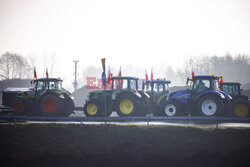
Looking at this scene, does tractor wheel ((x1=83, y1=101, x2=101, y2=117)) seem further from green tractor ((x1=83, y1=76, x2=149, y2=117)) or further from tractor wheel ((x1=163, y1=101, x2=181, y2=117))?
tractor wheel ((x1=163, y1=101, x2=181, y2=117))

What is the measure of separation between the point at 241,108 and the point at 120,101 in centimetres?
779

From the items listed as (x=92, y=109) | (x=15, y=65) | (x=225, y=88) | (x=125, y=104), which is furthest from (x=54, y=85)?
(x=15, y=65)

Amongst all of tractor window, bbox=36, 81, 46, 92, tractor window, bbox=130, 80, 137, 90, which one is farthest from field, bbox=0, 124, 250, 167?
tractor window, bbox=36, 81, 46, 92

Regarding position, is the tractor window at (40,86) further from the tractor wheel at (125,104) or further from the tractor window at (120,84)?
the tractor wheel at (125,104)

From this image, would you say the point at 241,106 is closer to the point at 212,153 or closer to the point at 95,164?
the point at 212,153

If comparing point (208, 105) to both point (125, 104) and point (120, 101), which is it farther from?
point (120, 101)

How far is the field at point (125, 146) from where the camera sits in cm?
983

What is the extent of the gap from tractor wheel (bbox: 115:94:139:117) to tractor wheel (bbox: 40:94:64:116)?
3442 millimetres

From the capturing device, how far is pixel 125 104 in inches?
582

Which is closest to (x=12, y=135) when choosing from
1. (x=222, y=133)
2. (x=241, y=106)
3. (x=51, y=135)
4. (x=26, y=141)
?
(x=26, y=141)

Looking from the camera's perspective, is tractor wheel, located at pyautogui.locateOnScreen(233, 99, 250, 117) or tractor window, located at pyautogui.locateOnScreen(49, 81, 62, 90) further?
tractor window, located at pyautogui.locateOnScreen(49, 81, 62, 90)

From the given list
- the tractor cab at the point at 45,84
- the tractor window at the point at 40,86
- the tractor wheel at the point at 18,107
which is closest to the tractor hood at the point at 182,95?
the tractor cab at the point at 45,84

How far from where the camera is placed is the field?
9.83 meters

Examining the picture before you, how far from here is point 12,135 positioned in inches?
476
